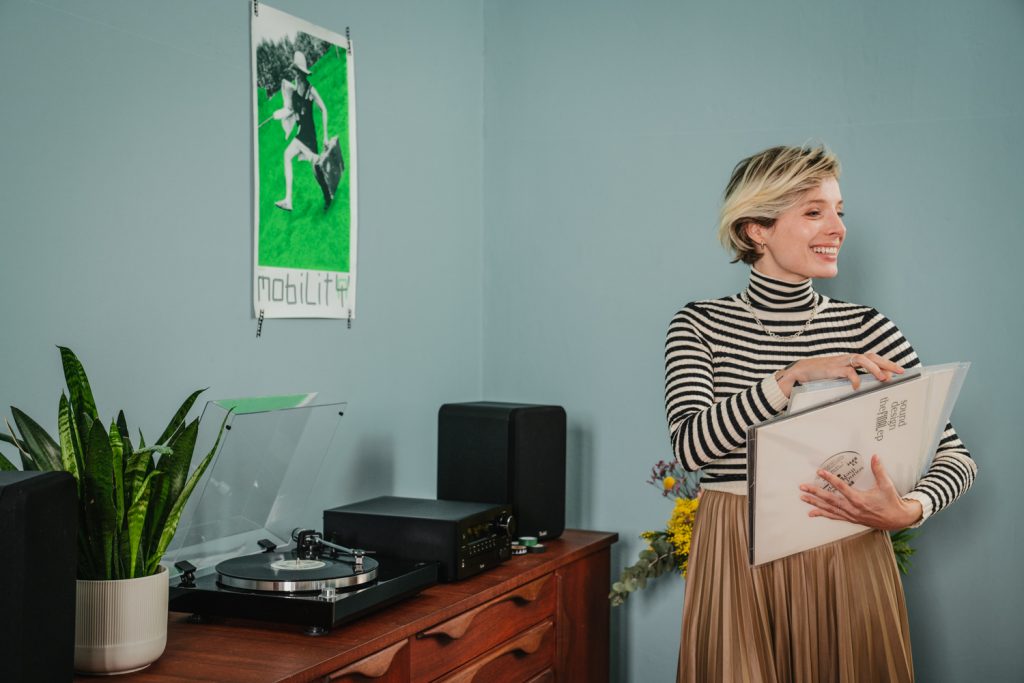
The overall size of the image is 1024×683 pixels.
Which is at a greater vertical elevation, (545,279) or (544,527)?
(545,279)

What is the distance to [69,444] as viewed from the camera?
1486 millimetres

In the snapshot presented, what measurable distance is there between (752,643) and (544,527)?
771 millimetres

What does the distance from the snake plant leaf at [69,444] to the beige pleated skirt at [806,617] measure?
46.8 inches

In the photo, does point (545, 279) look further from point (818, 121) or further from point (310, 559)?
point (310, 559)

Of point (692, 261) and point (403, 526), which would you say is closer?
point (403, 526)

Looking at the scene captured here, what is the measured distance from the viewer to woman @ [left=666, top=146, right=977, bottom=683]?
1.93 meters

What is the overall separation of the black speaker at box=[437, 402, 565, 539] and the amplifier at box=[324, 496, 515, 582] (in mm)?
213

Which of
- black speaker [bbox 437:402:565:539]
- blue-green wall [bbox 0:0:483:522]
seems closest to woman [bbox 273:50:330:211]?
blue-green wall [bbox 0:0:483:522]

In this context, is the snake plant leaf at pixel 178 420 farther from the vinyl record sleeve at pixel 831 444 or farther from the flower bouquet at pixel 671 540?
the flower bouquet at pixel 671 540

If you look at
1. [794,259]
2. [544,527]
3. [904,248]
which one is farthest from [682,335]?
[904,248]

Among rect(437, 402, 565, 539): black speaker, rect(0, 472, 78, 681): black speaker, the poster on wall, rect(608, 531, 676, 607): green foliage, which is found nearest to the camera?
rect(0, 472, 78, 681): black speaker

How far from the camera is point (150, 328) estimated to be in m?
1.98

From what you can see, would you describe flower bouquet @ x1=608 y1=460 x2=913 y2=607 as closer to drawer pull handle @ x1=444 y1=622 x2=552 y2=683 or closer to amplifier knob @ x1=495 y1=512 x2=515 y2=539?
drawer pull handle @ x1=444 y1=622 x2=552 y2=683

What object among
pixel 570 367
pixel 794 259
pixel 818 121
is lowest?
pixel 570 367
